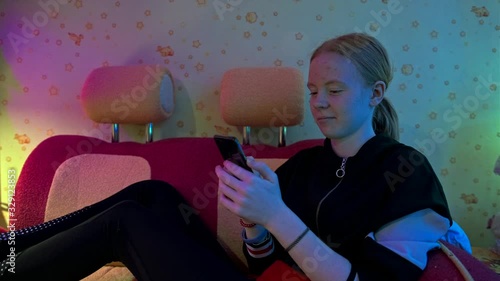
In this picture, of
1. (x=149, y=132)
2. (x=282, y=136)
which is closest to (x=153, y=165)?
(x=149, y=132)

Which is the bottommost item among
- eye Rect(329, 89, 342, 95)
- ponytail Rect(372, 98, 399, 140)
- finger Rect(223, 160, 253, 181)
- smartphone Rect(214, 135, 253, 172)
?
finger Rect(223, 160, 253, 181)

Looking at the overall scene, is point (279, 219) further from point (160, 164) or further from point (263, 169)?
point (160, 164)

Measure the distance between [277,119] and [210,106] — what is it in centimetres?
43

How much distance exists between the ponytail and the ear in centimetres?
10

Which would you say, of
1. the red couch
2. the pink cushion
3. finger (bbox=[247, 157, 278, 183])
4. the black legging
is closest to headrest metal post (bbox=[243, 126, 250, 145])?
the red couch

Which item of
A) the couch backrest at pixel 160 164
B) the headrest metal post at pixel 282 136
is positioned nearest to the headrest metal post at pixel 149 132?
the couch backrest at pixel 160 164

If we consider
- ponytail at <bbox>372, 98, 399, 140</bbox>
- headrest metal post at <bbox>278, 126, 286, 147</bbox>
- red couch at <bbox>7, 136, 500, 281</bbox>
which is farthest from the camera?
headrest metal post at <bbox>278, 126, 286, 147</bbox>

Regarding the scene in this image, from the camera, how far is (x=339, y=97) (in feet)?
2.96

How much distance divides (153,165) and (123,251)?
568 millimetres

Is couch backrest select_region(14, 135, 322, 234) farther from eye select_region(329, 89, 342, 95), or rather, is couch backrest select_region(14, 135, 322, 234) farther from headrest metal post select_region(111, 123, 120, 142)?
eye select_region(329, 89, 342, 95)

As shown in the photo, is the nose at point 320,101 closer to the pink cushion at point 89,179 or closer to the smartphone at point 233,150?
the smartphone at point 233,150

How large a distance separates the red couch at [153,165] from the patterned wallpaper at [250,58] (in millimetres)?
240

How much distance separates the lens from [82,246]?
2.88ft

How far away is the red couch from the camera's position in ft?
4.49
